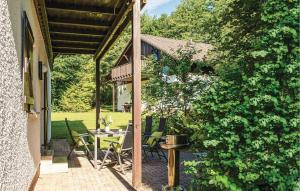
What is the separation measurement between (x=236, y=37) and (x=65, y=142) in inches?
278

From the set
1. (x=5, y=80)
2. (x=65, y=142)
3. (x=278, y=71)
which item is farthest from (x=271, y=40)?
(x=65, y=142)

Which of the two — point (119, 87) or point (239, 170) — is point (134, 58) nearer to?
point (239, 170)

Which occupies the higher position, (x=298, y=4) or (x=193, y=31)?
(x=193, y=31)

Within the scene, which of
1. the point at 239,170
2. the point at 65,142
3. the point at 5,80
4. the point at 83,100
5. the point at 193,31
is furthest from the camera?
the point at 193,31

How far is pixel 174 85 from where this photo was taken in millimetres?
8250

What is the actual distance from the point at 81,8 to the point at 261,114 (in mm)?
4326

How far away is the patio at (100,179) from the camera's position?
5793 millimetres

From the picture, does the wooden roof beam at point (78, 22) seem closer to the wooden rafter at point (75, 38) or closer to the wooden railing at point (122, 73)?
the wooden rafter at point (75, 38)

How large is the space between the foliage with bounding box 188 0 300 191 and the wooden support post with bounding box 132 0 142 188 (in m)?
1.69

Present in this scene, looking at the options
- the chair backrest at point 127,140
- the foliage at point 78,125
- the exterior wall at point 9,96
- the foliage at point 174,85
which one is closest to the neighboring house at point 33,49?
the exterior wall at point 9,96

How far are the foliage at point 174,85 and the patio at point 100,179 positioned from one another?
1095 millimetres

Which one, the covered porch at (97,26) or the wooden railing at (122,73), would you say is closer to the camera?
the covered porch at (97,26)

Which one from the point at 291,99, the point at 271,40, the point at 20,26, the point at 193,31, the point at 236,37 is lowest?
the point at 291,99

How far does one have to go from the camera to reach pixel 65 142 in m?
12.3
